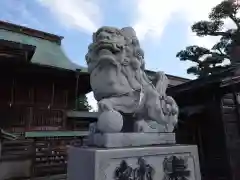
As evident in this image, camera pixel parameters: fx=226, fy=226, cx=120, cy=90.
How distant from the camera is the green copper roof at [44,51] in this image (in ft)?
26.2

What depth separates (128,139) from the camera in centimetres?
233

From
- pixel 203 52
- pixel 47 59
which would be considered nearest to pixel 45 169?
pixel 47 59

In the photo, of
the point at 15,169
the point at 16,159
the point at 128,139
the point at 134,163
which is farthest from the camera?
the point at 16,159

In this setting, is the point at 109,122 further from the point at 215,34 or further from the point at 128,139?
the point at 215,34

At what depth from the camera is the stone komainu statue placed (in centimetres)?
253

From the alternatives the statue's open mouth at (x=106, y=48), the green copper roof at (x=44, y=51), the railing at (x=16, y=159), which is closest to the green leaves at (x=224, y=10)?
the green copper roof at (x=44, y=51)

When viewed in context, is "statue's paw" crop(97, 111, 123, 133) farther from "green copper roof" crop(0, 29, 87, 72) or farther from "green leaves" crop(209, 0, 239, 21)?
"green leaves" crop(209, 0, 239, 21)

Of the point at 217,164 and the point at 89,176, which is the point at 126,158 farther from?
the point at 217,164

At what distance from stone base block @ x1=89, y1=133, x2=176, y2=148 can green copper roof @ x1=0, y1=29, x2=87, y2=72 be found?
5567 mm

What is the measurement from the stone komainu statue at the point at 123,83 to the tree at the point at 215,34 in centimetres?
1000

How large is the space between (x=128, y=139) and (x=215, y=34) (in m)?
13.1

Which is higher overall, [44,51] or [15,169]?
[44,51]

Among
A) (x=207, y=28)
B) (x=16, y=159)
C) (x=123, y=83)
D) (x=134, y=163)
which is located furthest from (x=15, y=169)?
(x=207, y=28)

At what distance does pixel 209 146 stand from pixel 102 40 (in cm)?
533
